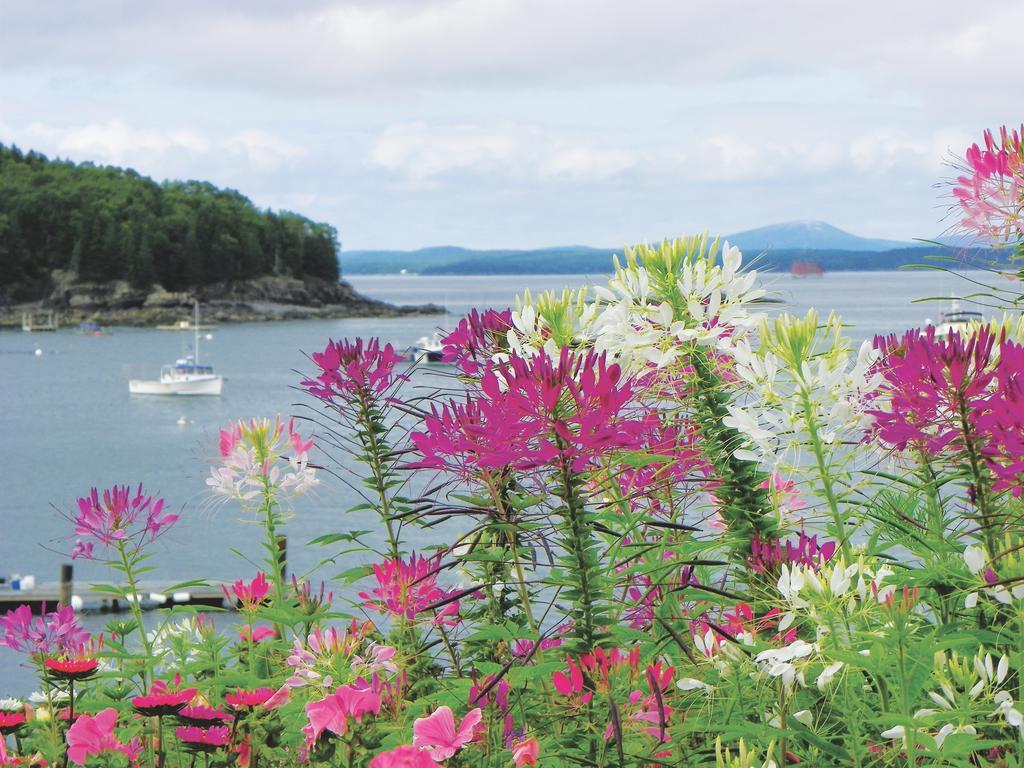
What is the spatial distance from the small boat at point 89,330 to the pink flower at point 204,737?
149 m

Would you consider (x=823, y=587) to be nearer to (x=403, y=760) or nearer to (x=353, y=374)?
(x=403, y=760)

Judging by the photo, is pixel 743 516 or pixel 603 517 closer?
pixel 603 517

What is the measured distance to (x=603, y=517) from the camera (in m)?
2.52

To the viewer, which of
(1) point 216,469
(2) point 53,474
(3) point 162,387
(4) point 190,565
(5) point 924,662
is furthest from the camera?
(3) point 162,387

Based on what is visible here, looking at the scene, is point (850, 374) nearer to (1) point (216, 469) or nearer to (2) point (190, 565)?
(1) point (216, 469)

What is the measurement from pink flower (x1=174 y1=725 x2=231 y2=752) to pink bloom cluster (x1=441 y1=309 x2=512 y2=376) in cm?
113

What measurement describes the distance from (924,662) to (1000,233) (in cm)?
132

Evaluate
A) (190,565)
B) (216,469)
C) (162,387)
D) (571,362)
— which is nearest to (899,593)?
(571,362)

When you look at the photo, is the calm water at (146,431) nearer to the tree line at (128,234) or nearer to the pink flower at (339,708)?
the pink flower at (339,708)

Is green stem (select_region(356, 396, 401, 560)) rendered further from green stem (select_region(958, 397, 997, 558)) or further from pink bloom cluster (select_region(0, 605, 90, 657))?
green stem (select_region(958, 397, 997, 558))

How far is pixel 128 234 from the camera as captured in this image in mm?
151000

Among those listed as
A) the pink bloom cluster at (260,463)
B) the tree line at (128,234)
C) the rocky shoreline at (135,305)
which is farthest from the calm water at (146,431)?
the tree line at (128,234)

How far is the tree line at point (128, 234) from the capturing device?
15162cm

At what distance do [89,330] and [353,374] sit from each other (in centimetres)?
15041
